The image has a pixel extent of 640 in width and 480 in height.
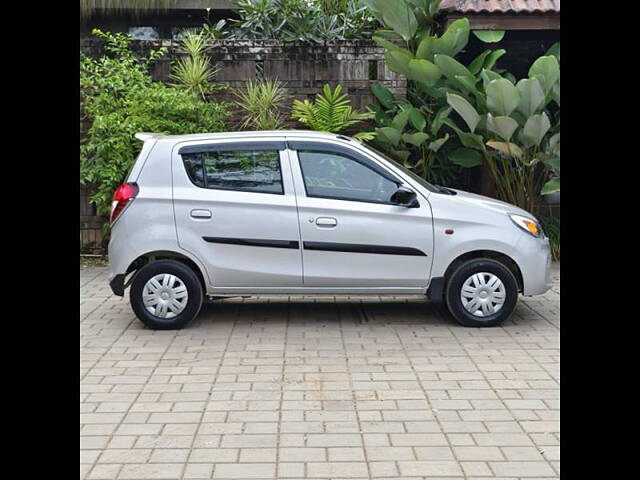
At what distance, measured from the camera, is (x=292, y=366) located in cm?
661

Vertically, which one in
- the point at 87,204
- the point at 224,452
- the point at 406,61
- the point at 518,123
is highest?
the point at 406,61

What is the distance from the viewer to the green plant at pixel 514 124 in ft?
34.9

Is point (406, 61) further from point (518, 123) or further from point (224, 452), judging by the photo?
point (224, 452)

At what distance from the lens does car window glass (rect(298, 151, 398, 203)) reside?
783 centimetres

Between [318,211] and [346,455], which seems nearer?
[346,455]

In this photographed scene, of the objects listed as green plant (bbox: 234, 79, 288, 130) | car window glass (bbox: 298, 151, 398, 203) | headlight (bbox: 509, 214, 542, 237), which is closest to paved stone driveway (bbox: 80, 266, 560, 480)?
headlight (bbox: 509, 214, 542, 237)

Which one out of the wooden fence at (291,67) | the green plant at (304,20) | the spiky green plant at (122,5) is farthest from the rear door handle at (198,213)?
the spiky green plant at (122,5)

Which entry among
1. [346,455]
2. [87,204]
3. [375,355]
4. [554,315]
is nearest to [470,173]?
[554,315]

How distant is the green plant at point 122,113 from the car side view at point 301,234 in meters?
3.54

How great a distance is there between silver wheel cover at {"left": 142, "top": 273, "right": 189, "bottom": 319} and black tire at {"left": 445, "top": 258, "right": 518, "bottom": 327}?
2487mm

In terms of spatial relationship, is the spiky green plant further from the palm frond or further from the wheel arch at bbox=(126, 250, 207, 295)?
the wheel arch at bbox=(126, 250, 207, 295)

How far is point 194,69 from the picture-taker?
11.8 m

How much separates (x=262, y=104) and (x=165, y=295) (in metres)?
4.72
